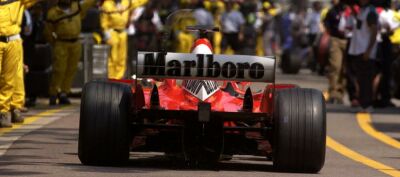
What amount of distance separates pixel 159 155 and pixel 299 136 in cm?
257

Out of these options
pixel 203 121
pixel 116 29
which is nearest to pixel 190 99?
pixel 203 121

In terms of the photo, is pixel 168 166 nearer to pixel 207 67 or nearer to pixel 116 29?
pixel 207 67

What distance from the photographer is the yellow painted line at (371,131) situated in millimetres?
17830

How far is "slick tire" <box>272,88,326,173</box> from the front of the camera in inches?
497

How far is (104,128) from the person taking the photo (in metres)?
→ 12.6

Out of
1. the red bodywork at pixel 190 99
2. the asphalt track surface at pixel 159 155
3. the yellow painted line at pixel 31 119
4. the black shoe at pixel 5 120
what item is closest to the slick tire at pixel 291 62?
the yellow painted line at pixel 31 119

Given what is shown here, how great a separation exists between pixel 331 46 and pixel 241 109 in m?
13.5

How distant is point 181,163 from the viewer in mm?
13695

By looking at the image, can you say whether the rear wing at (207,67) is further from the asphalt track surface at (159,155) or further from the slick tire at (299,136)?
the asphalt track surface at (159,155)

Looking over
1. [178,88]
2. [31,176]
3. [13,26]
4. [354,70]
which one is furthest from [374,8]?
[31,176]

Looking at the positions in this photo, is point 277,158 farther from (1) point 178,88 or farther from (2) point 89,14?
(2) point 89,14

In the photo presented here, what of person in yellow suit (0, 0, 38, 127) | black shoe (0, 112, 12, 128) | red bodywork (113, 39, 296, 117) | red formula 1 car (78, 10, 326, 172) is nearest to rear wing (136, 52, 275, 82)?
red formula 1 car (78, 10, 326, 172)

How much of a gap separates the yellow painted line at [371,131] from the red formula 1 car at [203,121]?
447 cm

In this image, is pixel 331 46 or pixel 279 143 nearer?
pixel 279 143
